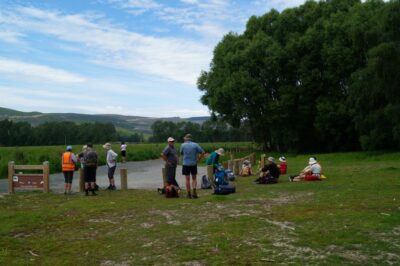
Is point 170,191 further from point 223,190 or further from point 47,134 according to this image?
point 47,134

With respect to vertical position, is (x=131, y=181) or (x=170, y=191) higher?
(x=170, y=191)

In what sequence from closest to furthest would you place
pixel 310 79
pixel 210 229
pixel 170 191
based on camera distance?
pixel 210 229
pixel 170 191
pixel 310 79

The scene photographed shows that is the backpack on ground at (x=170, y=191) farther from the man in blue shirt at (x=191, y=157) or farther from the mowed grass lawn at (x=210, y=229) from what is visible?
the man in blue shirt at (x=191, y=157)

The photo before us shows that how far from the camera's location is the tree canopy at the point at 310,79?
3853 cm

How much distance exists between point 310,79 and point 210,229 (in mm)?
38906

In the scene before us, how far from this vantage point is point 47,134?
10125 cm

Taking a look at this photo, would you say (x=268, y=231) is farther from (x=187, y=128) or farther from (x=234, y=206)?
(x=187, y=128)

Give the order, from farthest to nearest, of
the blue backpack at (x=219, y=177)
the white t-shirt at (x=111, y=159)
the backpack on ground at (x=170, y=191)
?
the white t-shirt at (x=111, y=159)
the blue backpack at (x=219, y=177)
the backpack on ground at (x=170, y=191)

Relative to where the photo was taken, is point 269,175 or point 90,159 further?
point 269,175

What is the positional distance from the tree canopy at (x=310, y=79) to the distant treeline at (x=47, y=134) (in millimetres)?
54946

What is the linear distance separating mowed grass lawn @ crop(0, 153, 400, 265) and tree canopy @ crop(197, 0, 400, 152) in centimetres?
2460

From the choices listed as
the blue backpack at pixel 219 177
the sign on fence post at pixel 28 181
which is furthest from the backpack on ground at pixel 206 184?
the sign on fence post at pixel 28 181

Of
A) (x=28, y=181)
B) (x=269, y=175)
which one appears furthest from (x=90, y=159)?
(x=269, y=175)

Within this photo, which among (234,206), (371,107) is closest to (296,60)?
(371,107)
